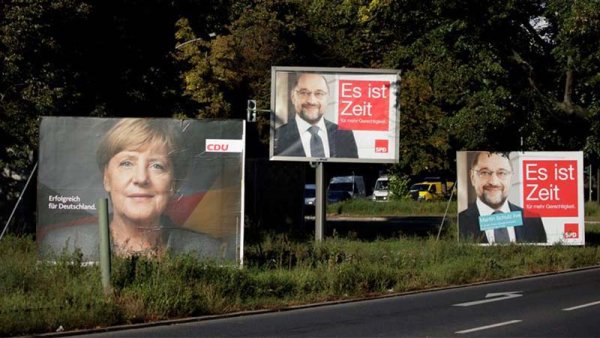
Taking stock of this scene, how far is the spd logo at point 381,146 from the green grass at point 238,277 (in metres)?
2.29

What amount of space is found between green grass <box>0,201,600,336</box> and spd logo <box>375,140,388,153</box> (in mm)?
2289

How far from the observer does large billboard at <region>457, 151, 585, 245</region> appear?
24.7 meters

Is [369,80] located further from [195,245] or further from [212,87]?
[212,87]

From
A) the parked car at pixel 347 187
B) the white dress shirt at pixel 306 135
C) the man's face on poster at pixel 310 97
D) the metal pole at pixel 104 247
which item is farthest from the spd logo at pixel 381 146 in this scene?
the parked car at pixel 347 187

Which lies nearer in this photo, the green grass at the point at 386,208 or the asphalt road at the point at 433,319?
the asphalt road at the point at 433,319

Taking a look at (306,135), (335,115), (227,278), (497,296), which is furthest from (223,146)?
(497,296)

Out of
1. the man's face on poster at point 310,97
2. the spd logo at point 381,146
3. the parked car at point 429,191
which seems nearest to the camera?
the man's face on poster at point 310,97

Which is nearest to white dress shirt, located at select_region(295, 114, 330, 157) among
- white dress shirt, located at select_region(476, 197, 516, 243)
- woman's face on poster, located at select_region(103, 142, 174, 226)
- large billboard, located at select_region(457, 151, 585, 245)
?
large billboard, located at select_region(457, 151, 585, 245)

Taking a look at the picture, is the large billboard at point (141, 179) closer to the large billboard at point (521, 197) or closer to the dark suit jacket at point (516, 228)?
the dark suit jacket at point (516, 228)

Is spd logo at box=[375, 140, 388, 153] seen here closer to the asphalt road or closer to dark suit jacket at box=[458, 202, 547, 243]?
dark suit jacket at box=[458, 202, 547, 243]

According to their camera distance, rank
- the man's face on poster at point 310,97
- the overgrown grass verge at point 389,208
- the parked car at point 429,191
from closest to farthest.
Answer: the man's face on poster at point 310,97, the overgrown grass verge at point 389,208, the parked car at point 429,191

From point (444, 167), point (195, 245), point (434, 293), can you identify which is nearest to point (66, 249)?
point (195, 245)

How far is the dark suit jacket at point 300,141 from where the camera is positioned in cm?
2239

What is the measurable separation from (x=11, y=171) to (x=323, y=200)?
8.05 m
